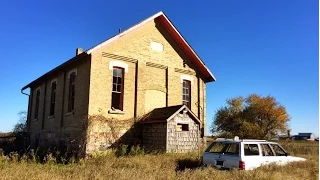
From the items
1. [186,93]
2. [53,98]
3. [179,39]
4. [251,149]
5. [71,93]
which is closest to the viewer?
[251,149]

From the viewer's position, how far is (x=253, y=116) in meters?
49.4

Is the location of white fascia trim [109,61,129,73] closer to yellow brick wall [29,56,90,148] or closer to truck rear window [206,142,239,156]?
yellow brick wall [29,56,90,148]

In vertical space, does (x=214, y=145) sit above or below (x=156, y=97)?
below

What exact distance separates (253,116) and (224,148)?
39.5 m

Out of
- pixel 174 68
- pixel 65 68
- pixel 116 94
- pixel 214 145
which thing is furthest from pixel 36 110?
pixel 214 145

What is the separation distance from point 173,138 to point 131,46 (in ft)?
20.3

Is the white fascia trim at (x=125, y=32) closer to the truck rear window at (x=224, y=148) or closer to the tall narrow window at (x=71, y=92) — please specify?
the tall narrow window at (x=71, y=92)

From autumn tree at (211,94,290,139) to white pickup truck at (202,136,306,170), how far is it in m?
35.0

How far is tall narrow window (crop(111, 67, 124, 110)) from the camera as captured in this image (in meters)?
18.3

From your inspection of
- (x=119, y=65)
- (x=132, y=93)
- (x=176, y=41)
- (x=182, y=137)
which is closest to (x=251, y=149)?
(x=182, y=137)

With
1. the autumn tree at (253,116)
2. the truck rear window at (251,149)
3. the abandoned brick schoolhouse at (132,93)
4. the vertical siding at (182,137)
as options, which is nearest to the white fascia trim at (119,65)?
the abandoned brick schoolhouse at (132,93)

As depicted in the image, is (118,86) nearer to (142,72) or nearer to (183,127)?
(142,72)

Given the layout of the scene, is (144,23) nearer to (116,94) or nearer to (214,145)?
(116,94)

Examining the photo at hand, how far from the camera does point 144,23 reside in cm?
1947
